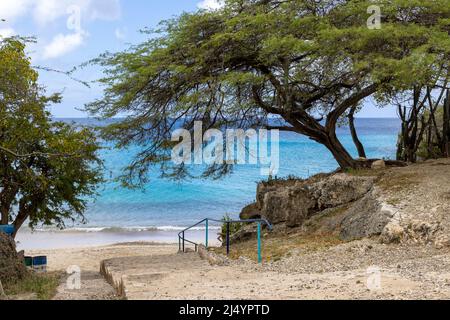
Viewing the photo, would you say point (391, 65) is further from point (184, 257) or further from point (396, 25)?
point (184, 257)

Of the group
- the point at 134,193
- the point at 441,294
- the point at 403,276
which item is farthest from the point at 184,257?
the point at 134,193

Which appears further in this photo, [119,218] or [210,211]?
[210,211]

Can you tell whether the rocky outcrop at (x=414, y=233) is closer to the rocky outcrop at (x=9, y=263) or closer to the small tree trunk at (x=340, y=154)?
the small tree trunk at (x=340, y=154)

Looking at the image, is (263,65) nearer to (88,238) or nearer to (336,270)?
(336,270)

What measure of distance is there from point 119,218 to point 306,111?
109 ft

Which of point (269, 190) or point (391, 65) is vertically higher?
point (391, 65)

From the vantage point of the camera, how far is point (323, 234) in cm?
1536

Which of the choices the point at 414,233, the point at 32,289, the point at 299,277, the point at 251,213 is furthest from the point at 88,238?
the point at 299,277

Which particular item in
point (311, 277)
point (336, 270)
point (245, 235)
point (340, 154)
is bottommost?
point (245, 235)

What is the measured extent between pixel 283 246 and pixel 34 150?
31.9 feet

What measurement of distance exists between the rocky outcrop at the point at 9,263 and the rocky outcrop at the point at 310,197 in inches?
280

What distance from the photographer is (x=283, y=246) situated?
1476 centimetres

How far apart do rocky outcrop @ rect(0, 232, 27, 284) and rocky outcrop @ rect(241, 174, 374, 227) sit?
711 cm

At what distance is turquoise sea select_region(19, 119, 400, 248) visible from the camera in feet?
143
